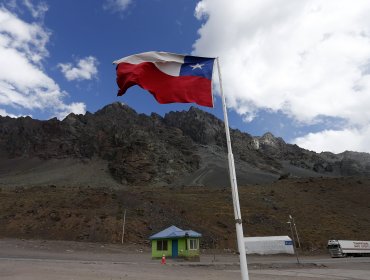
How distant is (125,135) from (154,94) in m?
180

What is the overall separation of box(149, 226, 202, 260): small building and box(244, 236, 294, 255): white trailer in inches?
653

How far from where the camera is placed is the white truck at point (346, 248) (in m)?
57.6

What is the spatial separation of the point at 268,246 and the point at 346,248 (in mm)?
11003

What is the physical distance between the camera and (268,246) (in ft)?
191

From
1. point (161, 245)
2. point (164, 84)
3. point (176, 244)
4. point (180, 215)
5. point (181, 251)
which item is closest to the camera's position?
point (164, 84)

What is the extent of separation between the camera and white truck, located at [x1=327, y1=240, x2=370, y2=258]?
57562 mm

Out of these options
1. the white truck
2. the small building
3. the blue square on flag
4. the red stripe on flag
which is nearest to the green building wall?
the small building

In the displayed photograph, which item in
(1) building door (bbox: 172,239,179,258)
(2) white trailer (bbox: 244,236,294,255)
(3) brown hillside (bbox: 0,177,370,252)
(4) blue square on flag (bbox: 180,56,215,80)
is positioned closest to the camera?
(4) blue square on flag (bbox: 180,56,215,80)

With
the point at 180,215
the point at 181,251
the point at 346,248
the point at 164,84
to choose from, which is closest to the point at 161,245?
the point at 181,251

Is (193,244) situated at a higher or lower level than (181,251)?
higher

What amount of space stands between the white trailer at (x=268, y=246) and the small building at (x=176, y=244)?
16598 mm

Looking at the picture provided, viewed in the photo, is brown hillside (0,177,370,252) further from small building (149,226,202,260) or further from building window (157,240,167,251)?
small building (149,226,202,260)

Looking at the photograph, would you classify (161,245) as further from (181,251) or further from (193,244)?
(193,244)

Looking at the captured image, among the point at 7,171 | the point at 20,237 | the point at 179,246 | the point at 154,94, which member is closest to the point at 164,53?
the point at 154,94
